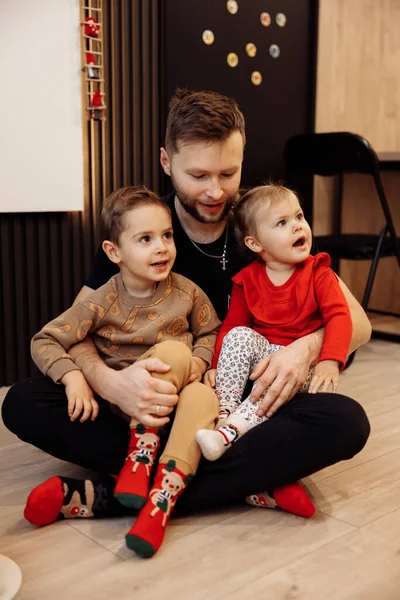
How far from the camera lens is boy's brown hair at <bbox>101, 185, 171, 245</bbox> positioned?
5.47 feet

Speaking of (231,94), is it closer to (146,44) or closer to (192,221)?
(146,44)

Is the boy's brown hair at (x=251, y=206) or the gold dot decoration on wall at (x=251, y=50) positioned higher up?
the gold dot decoration on wall at (x=251, y=50)

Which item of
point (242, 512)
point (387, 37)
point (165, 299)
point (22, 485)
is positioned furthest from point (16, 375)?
point (387, 37)

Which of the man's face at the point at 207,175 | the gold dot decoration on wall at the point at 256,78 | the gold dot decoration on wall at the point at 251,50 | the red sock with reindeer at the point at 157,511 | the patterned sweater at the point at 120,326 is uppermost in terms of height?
the gold dot decoration on wall at the point at 251,50

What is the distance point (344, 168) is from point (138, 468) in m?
1.85

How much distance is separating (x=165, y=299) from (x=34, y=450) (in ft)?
2.06

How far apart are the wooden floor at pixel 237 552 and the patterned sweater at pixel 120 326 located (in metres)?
0.34

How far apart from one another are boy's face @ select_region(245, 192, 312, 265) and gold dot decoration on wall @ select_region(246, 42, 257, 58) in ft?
5.27

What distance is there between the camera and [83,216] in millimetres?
2723

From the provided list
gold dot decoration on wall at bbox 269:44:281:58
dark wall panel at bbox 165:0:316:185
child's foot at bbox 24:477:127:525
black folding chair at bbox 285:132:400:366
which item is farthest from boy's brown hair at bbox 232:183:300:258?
gold dot decoration on wall at bbox 269:44:281:58

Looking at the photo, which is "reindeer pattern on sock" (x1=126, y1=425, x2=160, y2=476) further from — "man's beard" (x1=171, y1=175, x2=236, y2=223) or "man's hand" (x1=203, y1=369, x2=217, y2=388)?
"man's beard" (x1=171, y1=175, x2=236, y2=223)

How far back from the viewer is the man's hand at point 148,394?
150 centimetres

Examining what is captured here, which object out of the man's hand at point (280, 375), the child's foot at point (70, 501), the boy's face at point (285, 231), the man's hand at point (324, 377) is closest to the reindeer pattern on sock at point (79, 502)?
the child's foot at point (70, 501)

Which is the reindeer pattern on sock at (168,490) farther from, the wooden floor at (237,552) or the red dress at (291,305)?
the red dress at (291,305)
